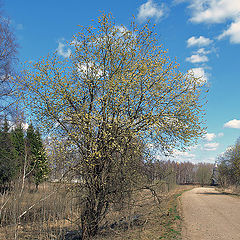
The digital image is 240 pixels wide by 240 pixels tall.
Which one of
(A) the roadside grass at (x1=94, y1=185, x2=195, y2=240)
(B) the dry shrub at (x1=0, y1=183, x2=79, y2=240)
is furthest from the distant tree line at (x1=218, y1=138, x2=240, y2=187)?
(B) the dry shrub at (x1=0, y1=183, x2=79, y2=240)

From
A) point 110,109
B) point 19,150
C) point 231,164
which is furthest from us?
point 231,164

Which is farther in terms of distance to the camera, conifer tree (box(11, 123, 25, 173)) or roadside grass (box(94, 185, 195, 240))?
conifer tree (box(11, 123, 25, 173))

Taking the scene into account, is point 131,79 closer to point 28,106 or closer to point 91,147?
point 91,147

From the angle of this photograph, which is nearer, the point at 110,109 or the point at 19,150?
the point at 110,109

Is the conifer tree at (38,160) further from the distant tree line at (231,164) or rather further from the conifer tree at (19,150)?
the distant tree line at (231,164)

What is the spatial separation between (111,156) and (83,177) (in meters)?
1.39

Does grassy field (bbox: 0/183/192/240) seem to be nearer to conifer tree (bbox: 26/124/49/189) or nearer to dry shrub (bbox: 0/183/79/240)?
dry shrub (bbox: 0/183/79/240)

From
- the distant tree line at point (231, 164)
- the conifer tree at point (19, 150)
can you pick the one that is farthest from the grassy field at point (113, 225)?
the distant tree line at point (231, 164)

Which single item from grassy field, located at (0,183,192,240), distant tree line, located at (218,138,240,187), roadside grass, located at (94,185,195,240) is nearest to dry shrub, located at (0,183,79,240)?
grassy field, located at (0,183,192,240)

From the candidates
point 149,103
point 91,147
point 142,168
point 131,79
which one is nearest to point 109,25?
point 131,79

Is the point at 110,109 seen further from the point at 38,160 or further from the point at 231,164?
the point at 231,164

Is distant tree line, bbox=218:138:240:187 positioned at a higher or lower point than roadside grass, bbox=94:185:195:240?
higher

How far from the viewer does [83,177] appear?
8.91 meters

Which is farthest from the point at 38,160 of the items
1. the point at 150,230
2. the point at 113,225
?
the point at 150,230
